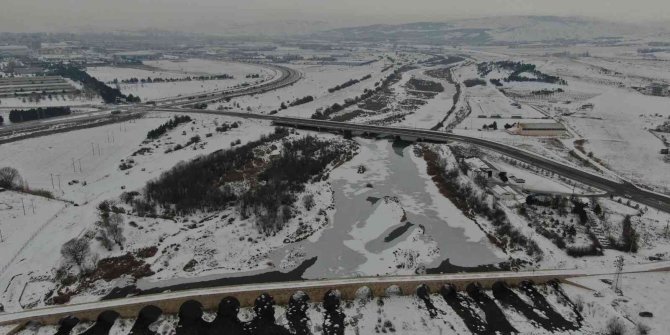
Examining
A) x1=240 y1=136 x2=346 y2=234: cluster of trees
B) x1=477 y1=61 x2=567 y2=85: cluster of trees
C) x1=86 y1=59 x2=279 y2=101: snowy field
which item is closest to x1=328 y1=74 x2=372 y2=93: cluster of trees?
x1=86 y1=59 x2=279 y2=101: snowy field

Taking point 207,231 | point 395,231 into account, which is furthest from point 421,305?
point 207,231

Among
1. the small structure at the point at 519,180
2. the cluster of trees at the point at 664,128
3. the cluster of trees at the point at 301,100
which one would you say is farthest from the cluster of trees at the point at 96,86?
the cluster of trees at the point at 664,128

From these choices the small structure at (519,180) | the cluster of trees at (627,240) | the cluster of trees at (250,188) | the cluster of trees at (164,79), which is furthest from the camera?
the cluster of trees at (164,79)

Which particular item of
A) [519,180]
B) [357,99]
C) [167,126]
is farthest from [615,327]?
[357,99]

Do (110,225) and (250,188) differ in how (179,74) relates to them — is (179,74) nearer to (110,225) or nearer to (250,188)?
(250,188)

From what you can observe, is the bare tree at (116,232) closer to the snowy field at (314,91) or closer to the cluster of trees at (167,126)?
the cluster of trees at (167,126)

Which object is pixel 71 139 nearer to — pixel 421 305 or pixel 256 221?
pixel 256 221

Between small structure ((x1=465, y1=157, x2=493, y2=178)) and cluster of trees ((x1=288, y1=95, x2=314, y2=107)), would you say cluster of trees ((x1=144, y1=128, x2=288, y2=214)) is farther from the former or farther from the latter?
cluster of trees ((x1=288, y1=95, x2=314, y2=107))
